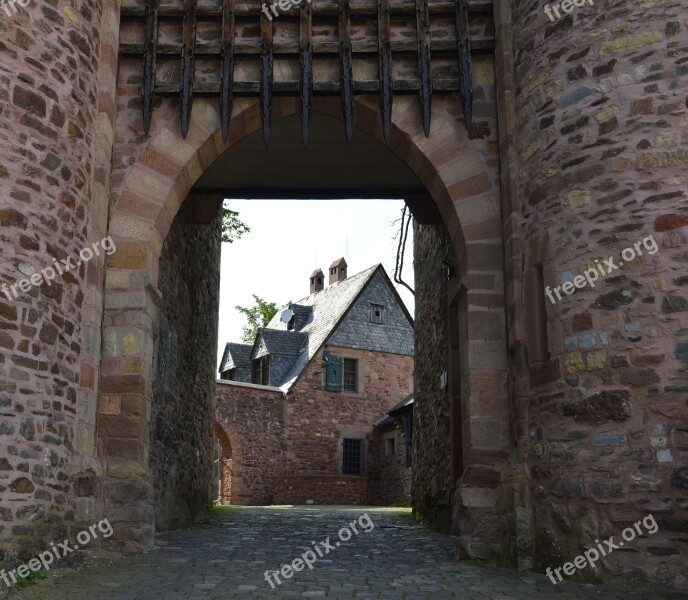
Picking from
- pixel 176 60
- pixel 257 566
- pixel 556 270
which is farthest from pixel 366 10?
pixel 257 566

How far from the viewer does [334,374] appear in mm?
26516

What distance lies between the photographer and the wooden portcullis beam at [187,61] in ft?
25.6

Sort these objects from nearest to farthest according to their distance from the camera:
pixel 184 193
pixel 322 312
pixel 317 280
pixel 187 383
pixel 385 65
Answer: pixel 385 65 < pixel 184 193 < pixel 187 383 < pixel 322 312 < pixel 317 280

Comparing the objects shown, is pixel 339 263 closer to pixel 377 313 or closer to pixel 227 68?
pixel 377 313

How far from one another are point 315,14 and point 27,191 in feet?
10.5

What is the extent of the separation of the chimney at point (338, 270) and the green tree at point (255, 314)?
445cm

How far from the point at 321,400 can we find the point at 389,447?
2433mm

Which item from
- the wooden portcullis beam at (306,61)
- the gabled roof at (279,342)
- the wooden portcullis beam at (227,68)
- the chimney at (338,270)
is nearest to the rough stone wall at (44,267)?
the wooden portcullis beam at (227,68)

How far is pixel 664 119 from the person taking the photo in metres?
6.29

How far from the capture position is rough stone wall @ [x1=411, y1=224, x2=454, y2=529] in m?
10.5

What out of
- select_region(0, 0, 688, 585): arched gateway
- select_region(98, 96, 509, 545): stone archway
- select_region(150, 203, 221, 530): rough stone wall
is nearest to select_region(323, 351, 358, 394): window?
select_region(150, 203, 221, 530): rough stone wall

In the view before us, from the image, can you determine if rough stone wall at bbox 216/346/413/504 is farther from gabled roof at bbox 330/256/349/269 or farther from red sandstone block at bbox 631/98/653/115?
red sandstone block at bbox 631/98/653/115

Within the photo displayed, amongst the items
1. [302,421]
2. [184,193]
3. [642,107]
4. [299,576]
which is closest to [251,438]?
[302,421]

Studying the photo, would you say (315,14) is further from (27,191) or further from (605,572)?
(605,572)
